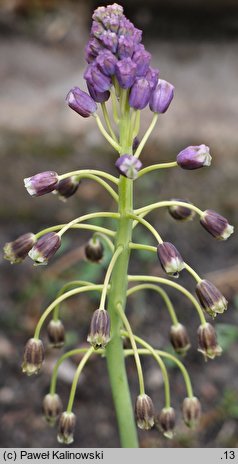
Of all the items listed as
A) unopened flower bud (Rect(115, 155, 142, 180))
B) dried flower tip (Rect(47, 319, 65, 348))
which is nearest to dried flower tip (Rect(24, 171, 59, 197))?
unopened flower bud (Rect(115, 155, 142, 180))

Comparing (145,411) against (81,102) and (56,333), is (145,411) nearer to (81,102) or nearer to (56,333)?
(56,333)

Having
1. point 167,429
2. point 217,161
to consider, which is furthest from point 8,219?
point 167,429

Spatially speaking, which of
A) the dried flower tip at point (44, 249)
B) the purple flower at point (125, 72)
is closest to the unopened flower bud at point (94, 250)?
the dried flower tip at point (44, 249)

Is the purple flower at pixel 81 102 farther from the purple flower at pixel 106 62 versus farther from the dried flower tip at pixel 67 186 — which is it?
the dried flower tip at pixel 67 186

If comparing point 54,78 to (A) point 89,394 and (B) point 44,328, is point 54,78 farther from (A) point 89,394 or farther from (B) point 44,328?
(A) point 89,394

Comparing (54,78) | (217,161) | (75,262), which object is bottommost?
(75,262)

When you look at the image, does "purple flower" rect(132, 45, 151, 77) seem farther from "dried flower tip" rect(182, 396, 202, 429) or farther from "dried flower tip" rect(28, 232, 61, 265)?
"dried flower tip" rect(182, 396, 202, 429)

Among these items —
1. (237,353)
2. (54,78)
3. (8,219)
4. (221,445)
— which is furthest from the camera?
(54,78)
